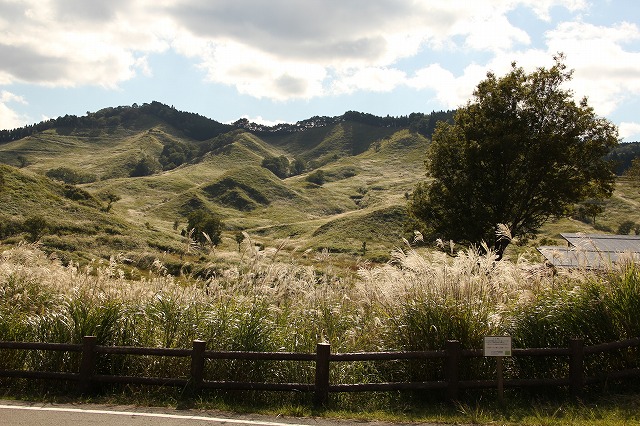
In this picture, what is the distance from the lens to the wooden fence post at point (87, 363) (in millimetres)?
9055

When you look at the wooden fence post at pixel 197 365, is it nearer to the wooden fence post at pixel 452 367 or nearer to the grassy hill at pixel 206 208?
the grassy hill at pixel 206 208

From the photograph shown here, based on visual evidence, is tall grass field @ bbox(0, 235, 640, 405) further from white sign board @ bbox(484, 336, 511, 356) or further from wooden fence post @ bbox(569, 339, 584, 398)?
white sign board @ bbox(484, 336, 511, 356)

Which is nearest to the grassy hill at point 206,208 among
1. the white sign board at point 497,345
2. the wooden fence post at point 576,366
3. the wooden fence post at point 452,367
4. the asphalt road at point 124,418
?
the asphalt road at point 124,418

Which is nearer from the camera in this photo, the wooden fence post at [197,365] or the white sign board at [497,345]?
the white sign board at [497,345]

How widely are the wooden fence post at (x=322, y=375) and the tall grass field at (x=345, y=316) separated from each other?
0.55 metres

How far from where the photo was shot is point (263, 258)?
35.3 feet

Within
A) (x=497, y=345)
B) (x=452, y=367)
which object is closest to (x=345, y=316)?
(x=452, y=367)

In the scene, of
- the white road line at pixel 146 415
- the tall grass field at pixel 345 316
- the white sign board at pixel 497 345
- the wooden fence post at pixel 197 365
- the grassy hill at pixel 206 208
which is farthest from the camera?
the grassy hill at pixel 206 208

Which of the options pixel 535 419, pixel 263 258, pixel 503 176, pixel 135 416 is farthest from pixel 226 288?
pixel 503 176

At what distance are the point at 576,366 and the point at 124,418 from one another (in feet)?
24.9

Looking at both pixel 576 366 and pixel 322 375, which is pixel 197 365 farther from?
pixel 576 366

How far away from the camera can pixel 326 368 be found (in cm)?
873

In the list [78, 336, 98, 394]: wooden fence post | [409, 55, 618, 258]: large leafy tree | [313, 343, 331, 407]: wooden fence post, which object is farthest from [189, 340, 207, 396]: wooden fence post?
[409, 55, 618, 258]: large leafy tree

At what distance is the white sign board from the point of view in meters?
8.13
